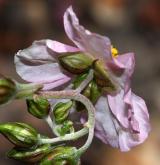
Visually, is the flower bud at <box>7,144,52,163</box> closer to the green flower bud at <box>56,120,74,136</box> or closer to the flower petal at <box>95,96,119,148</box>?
the green flower bud at <box>56,120,74,136</box>

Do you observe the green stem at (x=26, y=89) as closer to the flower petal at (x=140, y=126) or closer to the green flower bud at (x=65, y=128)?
the green flower bud at (x=65, y=128)

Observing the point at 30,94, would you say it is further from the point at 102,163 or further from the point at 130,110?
the point at 102,163

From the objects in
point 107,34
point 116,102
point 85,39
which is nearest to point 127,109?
point 116,102

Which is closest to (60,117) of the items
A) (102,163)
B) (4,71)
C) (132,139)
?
(132,139)

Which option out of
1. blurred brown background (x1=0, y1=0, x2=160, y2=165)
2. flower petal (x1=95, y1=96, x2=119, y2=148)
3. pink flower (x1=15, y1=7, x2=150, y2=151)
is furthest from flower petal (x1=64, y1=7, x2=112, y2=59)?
blurred brown background (x1=0, y1=0, x2=160, y2=165)

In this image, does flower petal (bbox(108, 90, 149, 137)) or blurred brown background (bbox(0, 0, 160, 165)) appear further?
blurred brown background (bbox(0, 0, 160, 165))

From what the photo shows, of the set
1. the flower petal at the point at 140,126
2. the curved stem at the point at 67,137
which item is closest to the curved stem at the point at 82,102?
the curved stem at the point at 67,137
